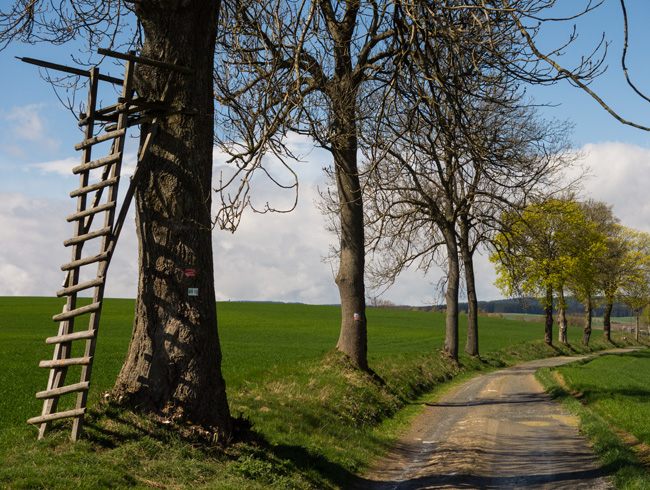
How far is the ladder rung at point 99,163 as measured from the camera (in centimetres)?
724

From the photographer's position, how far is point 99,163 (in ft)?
23.8

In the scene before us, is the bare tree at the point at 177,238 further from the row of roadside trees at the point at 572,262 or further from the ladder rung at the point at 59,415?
the row of roadside trees at the point at 572,262

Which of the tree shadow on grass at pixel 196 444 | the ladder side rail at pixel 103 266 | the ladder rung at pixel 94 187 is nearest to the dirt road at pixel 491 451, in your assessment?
the tree shadow on grass at pixel 196 444

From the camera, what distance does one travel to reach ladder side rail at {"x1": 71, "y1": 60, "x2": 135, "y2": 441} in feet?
22.0

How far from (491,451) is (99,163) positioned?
7.89 metres

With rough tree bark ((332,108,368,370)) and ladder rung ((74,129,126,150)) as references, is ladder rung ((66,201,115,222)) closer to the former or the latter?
ladder rung ((74,129,126,150))

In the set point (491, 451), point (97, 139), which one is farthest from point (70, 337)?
point (491, 451)

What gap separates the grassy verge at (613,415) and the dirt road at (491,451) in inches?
11.0

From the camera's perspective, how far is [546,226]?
3809 cm

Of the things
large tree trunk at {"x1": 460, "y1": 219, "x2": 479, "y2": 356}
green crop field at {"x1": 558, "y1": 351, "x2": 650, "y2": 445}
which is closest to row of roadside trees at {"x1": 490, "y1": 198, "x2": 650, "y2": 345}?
large tree trunk at {"x1": 460, "y1": 219, "x2": 479, "y2": 356}

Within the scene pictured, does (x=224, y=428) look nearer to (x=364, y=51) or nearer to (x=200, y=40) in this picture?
(x=200, y=40)

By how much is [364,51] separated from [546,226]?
27821 millimetres

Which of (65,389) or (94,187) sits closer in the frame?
(65,389)

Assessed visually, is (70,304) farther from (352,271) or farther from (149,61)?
(352,271)
